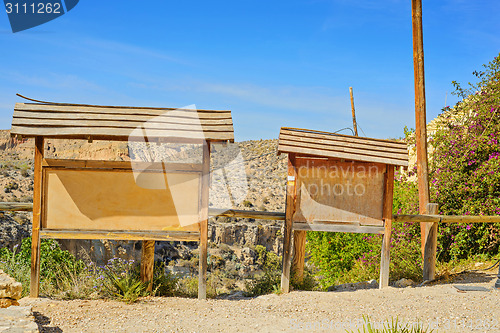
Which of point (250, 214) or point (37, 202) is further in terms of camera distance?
point (250, 214)

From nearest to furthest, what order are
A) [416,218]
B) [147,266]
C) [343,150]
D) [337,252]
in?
1. [147,266]
2. [343,150]
3. [416,218]
4. [337,252]

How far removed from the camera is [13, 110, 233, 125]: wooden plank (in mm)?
6777

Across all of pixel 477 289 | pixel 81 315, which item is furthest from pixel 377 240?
pixel 81 315

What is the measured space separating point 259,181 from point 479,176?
80.0ft

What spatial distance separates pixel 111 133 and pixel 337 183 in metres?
3.71

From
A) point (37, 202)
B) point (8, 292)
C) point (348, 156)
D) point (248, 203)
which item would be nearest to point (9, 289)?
point (8, 292)

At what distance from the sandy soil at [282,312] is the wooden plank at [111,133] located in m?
2.51

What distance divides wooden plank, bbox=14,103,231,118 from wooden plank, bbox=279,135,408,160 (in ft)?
3.59

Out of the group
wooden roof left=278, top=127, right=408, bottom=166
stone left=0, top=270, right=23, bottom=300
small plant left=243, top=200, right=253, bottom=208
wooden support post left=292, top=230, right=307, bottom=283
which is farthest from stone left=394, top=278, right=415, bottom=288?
small plant left=243, top=200, right=253, bottom=208

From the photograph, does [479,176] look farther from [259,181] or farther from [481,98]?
[259,181]

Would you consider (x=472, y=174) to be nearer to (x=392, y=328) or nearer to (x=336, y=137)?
(x=336, y=137)

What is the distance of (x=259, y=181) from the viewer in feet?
115

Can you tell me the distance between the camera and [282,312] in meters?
6.52

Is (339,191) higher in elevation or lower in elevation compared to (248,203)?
higher
